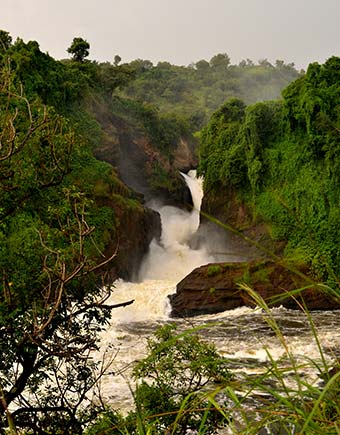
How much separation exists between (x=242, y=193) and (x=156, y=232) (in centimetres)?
443

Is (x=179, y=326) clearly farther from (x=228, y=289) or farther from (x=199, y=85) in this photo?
(x=199, y=85)

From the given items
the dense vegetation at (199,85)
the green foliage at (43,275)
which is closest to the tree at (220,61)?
the dense vegetation at (199,85)

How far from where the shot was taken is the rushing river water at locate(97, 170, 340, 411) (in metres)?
10.2

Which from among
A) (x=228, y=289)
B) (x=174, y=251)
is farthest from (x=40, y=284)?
(x=174, y=251)

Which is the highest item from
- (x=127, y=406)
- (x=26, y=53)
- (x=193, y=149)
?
(x=26, y=53)

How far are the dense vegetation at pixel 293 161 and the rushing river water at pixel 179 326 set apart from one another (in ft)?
9.61

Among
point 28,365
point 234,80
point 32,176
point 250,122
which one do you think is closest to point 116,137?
point 250,122

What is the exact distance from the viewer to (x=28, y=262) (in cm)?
496

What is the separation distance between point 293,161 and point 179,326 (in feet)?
31.2

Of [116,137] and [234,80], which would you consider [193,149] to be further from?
[234,80]

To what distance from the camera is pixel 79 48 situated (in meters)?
26.4

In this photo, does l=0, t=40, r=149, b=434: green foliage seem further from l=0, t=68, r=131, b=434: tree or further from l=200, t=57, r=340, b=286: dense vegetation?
l=200, t=57, r=340, b=286: dense vegetation

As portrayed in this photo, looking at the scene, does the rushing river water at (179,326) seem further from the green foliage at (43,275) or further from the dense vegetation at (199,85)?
the dense vegetation at (199,85)

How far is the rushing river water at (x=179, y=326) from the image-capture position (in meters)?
10.2
